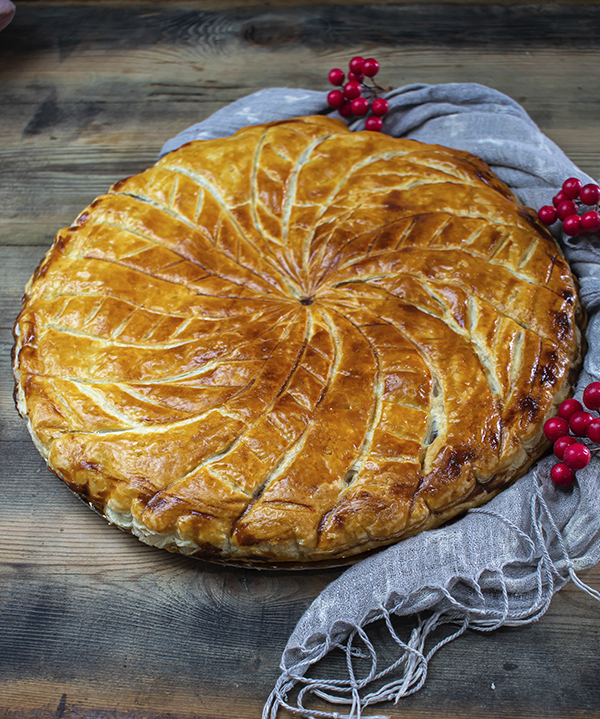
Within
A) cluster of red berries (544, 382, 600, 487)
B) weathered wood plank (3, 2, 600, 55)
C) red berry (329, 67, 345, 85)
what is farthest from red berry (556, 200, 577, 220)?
weathered wood plank (3, 2, 600, 55)

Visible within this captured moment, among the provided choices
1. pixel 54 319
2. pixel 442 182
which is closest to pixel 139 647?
pixel 54 319

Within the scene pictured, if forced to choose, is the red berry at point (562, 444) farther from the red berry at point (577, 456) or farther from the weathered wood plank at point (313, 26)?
the weathered wood plank at point (313, 26)

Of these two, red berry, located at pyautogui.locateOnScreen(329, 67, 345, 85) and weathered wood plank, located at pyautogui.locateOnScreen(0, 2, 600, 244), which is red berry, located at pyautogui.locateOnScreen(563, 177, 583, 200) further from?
red berry, located at pyautogui.locateOnScreen(329, 67, 345, 85)

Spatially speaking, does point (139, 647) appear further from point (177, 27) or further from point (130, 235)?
point (177, 27)

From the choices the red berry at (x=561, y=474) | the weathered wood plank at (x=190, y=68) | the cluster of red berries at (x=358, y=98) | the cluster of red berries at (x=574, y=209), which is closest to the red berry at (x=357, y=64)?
the cluster of red berries at (x=358, y=98)

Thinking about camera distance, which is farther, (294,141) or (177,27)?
(177,27)

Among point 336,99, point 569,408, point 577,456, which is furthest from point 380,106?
point 577,456
